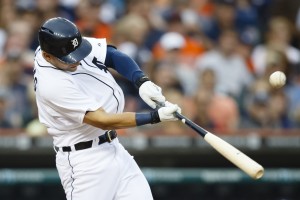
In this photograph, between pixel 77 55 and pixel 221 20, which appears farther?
pixel 221 20

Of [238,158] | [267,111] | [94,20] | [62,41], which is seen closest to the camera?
[238,158]

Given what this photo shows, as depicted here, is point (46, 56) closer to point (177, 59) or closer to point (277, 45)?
point (177, 59)

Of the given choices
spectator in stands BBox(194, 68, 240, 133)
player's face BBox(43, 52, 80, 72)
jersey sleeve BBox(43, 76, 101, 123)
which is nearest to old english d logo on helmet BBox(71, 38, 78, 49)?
player's face BBox(43, 52, 80, 72)

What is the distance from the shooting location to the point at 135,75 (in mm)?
5141

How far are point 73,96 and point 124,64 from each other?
530 millimetres

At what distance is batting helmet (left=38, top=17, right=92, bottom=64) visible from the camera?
481 centimetres

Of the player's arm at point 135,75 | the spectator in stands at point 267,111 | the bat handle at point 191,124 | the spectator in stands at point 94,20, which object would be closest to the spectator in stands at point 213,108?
the spectator in stands at point 267,111

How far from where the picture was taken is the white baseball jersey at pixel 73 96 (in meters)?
4.84

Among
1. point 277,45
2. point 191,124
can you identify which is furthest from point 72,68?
point 277,45

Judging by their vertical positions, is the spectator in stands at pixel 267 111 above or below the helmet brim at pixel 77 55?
below

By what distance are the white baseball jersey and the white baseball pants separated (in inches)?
4.4

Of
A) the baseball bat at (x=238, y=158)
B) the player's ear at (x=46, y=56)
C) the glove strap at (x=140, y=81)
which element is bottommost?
the baseball bat at (x=238, y=158)

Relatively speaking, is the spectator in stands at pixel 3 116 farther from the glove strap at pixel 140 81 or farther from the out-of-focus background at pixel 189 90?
the glove strap at pixel 140 81

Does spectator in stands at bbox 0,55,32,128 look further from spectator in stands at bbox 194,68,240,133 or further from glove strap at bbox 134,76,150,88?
glove strap at bbox 134,76,150,88
